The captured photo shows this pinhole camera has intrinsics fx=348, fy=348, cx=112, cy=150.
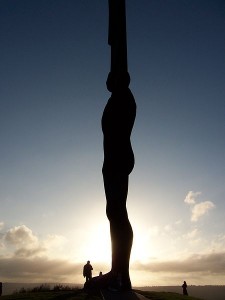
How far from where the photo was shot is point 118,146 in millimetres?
10602

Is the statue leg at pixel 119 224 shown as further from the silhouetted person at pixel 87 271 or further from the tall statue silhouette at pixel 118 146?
the silhouetted person at pixel 87 271

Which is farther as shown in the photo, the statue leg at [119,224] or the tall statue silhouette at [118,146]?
the tall statue silhouette at [118,146]

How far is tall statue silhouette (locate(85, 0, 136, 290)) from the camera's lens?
9.82m

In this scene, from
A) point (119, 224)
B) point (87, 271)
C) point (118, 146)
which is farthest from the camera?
point (87, 271)

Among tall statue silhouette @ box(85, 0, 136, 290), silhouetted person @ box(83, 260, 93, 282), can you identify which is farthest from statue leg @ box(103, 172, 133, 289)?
silhouetted person @ box(83, 260, 93, 282)

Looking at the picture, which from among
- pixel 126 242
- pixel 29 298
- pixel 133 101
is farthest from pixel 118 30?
pixel 29 298

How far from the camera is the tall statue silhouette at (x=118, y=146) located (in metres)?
9.82

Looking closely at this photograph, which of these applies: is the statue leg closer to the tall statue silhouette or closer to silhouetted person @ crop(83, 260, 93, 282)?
the tall statue silhouette

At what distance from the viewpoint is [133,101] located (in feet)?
36.6

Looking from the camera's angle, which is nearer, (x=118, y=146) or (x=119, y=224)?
(x=119, y=224)

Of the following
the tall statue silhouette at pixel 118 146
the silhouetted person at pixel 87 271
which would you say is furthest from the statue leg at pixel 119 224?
the silhouetted person at pixel 87 271

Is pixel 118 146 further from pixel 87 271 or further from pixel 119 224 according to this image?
pixel 87 271

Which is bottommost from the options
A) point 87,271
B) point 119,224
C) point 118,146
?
point 87,271

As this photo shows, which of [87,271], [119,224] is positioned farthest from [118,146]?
[87,271]
